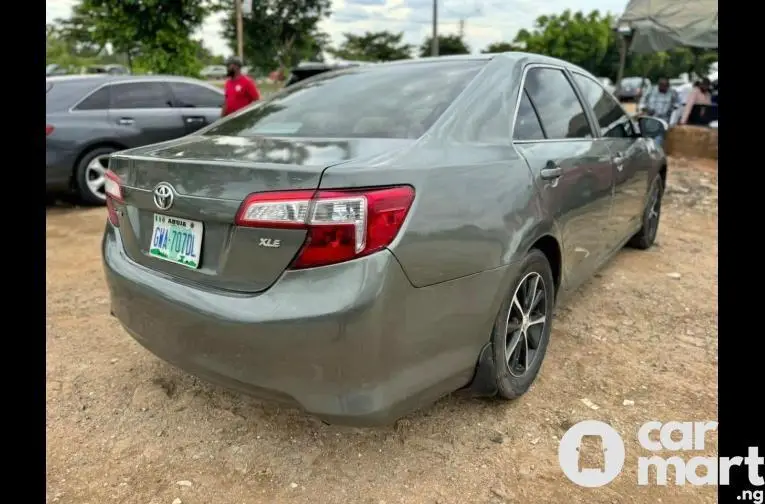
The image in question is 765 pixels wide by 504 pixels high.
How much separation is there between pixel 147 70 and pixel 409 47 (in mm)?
38784

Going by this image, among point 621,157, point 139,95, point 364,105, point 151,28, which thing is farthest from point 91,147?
point 151,28

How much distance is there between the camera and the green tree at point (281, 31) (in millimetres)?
34812

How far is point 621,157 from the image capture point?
365cm

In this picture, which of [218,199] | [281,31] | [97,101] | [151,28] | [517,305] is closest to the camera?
[218,199]

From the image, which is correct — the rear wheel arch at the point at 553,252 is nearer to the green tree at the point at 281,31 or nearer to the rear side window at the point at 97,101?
the rear side window at the point at 97,101

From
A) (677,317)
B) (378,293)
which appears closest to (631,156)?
(677,317)

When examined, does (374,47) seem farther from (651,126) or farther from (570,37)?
(651,126)

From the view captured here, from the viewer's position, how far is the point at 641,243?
16.1 feet

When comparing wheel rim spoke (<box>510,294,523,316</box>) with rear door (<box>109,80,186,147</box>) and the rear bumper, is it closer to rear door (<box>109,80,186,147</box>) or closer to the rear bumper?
the rear bumper

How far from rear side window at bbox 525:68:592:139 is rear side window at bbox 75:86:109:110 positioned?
17.7 ft

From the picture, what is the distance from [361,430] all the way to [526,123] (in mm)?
1521

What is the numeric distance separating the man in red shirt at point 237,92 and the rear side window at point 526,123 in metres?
5.36

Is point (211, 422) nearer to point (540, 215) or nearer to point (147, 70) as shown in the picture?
point (540, 215)

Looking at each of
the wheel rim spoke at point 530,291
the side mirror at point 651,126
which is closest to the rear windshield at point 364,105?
the wheel rim spoke at point 530,291
